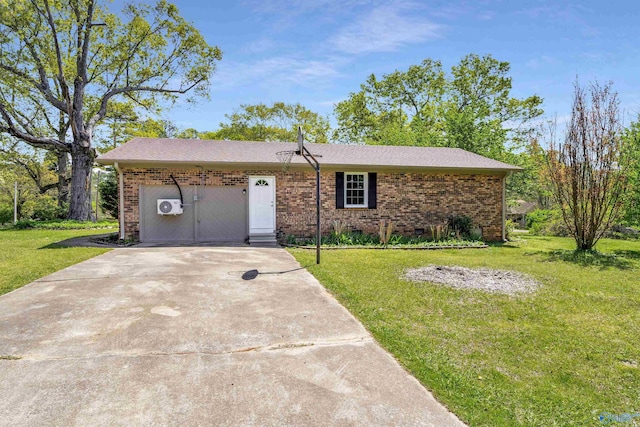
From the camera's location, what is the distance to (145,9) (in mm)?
Result: 19172

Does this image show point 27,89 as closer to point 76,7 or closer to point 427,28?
point 76,7

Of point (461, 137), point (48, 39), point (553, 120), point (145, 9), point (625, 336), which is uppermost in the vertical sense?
point (145, 9)

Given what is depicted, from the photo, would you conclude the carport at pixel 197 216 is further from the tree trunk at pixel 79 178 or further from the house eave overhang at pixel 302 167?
the tree trunk at pixel 79 178

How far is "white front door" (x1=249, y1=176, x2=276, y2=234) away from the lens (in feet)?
38.1

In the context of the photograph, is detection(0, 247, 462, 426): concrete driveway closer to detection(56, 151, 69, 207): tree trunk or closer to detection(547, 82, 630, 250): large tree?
detection(547, 82, 630, 250): large tree

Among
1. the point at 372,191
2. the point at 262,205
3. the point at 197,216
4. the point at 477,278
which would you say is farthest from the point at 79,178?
the point at 477,278

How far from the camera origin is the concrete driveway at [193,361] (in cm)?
235

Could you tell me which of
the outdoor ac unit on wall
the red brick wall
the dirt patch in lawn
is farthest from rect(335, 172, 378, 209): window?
the outdoor ac unit on wall

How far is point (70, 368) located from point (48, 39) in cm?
2225

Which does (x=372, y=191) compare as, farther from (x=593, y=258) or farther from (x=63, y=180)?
(x=63, y=180)

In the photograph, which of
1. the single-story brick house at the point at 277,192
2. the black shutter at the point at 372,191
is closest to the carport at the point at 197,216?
the single-story brick house at the point at 277,192

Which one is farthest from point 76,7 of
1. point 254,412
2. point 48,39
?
point 254,412

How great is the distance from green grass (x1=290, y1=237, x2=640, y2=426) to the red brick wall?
4.79 metres

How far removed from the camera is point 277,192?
11672 millimetres
